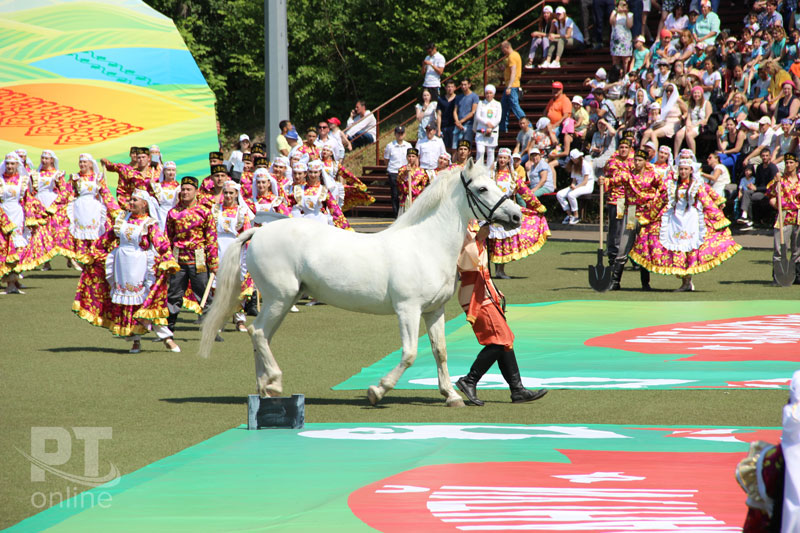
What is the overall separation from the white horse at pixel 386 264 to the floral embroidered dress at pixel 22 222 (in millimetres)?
8287

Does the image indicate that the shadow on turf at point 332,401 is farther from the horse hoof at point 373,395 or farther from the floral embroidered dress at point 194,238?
the floral embroidered dress at point 194,238

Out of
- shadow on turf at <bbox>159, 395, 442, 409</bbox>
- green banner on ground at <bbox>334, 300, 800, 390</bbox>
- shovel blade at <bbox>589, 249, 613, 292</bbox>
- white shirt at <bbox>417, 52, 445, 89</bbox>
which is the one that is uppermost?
white shirt at <bbox>417, 52, 445, 89</bbox>

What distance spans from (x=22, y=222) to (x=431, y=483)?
11.7 m

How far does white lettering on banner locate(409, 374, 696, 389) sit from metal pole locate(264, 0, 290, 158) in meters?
9.96

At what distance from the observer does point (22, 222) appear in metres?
16.5

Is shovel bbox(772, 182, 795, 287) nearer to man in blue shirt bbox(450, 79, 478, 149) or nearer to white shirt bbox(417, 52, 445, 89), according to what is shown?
man in blue shirt bbox(450, 79, 478, 149)

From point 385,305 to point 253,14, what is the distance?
31.5m

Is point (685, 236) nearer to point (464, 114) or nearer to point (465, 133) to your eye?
point (465, 133)

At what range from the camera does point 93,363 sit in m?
11.0

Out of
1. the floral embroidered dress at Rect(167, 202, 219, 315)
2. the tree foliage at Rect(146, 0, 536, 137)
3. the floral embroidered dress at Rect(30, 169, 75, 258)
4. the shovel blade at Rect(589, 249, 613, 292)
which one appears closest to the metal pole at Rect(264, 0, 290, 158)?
the floral embroidered dress at Rect(30, 169, 75, 258)

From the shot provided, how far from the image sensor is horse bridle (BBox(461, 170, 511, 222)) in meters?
8.75

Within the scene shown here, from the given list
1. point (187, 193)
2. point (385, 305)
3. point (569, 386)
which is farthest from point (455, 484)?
point (187, 193)

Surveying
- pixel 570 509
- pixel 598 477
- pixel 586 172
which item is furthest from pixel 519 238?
pixel 570 509

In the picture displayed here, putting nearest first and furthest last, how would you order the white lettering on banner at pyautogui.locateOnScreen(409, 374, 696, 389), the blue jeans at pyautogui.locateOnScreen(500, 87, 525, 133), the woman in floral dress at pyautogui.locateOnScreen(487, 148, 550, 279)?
the white lettering on banner at pyautogui.locateOnScreen(409, 374, 696, 389) < the woman in floral dress at pyautogui.locateOnScreen(487, 148, 550, 279) < the blue jeans at pyautogui.locateOnScreen(500, 87, 525, 133)
